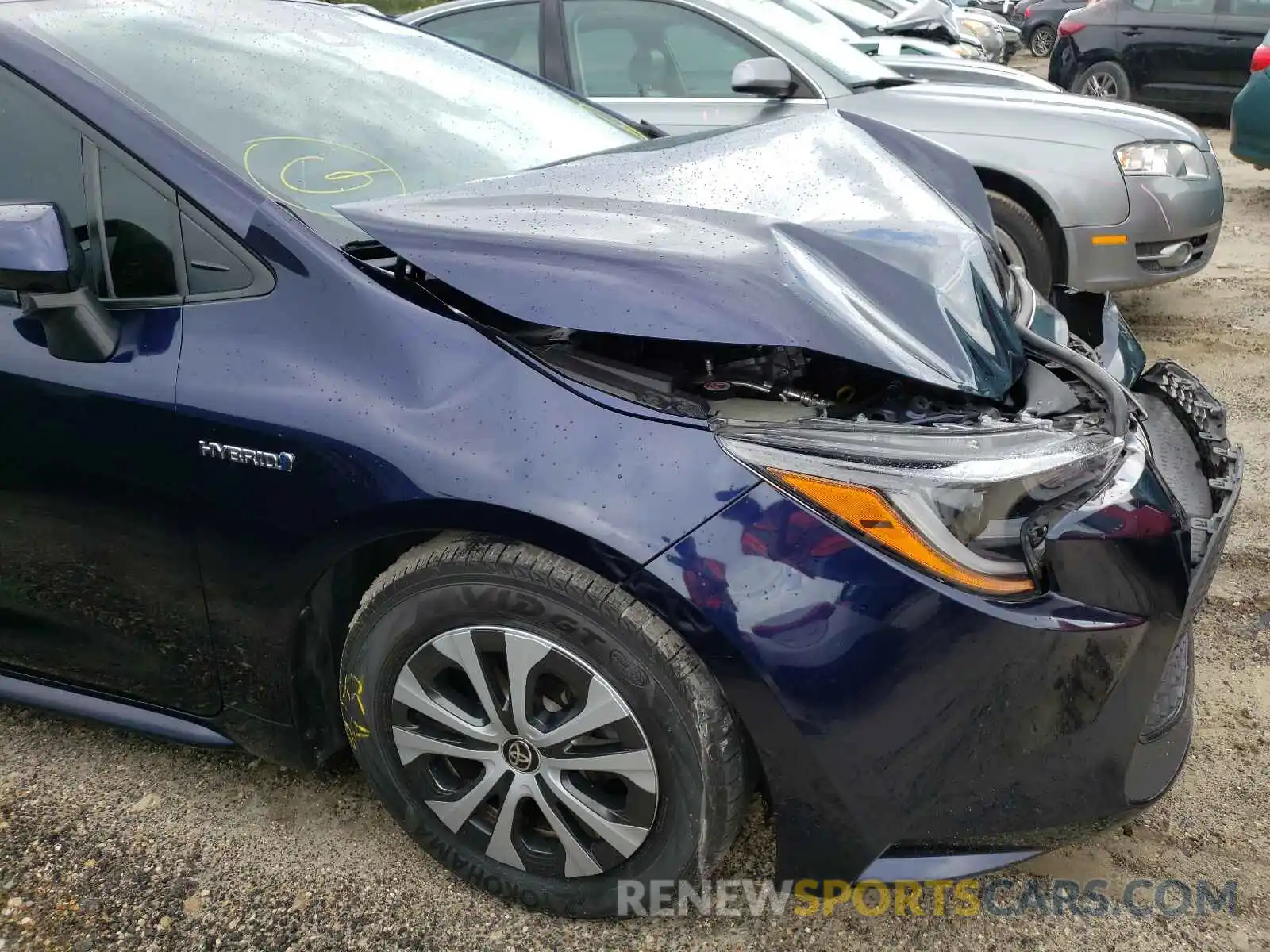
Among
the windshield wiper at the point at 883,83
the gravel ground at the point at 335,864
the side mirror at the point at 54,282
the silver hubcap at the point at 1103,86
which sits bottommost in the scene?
the silver hubcap at the point at 1103,86

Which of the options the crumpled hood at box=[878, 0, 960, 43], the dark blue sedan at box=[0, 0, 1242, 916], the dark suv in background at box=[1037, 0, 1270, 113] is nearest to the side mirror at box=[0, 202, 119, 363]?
the dark blue sedan at box=[0, 0, 1242, 916]

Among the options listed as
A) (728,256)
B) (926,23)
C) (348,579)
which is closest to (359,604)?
(348,579)

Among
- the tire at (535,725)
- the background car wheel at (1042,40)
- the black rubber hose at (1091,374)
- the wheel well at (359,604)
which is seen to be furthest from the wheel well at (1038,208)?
the background car wheel at (1042,40)

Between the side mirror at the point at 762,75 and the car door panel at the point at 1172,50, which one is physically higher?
the side mirror at the point at 762,75

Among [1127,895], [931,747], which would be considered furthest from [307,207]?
[1127,895]

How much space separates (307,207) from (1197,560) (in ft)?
5.26

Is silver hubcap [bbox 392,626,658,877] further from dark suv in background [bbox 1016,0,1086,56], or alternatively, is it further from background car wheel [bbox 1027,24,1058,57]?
background car wheel [bbox 1027,24,1058,57]

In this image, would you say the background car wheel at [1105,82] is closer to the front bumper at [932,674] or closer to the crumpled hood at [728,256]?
the crumpled hood at [728,256]

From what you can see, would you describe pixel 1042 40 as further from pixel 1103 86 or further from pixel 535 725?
pixel 535 725

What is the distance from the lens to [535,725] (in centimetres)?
171

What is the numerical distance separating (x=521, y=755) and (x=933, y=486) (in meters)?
0.80

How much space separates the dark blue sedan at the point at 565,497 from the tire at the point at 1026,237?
2.40 meters

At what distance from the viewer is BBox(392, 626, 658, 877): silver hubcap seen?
5.44 ft

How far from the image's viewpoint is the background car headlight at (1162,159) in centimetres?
427
